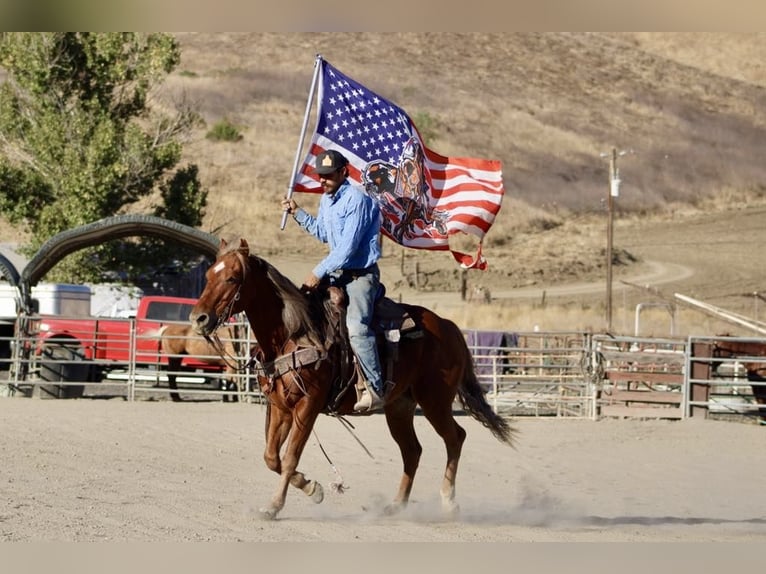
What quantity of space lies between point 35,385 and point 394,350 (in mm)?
11493

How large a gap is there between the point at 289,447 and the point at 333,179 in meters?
1.91

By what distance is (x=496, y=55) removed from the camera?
87625 millimetres

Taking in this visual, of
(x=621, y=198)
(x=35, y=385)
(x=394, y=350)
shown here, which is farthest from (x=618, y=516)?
(x=621, y=198)

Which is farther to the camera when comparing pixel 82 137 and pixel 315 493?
pixel 82 137

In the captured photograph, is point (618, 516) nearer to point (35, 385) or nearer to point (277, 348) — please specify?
point (277, 348)

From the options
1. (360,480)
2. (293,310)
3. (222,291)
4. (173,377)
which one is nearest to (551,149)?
(173,377)

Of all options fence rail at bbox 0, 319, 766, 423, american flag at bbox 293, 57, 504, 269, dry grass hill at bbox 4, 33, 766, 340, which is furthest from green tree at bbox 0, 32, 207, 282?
american flag at bbox 293, 57, 504, 269

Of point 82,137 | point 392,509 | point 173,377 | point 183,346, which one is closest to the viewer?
point 392,509

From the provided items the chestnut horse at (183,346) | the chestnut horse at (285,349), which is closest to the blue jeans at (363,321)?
the chestnut horse at (285,349)

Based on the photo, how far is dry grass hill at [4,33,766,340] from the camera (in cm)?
4634

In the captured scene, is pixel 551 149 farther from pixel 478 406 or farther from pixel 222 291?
pixel 222 291

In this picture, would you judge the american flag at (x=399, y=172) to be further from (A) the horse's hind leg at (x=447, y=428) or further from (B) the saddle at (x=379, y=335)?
(A) the horse's hind leg at (x=447, y=428)

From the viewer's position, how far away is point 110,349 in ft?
66.2

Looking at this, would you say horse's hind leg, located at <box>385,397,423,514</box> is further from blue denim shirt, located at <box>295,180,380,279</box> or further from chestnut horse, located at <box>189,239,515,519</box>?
blue denim shirt, located at <box>295,180,380,279</box>
